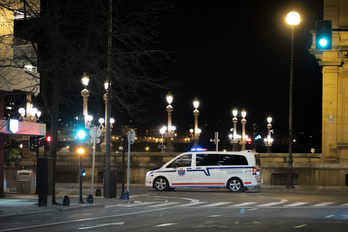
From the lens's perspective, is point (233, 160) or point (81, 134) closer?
point (81, 134)

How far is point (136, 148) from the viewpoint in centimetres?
15025

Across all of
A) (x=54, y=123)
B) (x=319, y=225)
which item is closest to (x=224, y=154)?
(x=54, y=123)

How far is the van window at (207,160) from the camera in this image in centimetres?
3100

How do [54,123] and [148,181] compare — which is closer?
[54,123]

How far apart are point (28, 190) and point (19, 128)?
5.53 meters

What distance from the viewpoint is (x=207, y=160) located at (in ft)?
102

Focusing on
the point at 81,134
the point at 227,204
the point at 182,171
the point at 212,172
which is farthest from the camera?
the point at 182,171

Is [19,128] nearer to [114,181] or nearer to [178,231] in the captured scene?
[114,181]

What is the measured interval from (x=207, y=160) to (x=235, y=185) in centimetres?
180

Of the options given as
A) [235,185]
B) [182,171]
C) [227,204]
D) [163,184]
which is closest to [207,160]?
[182,171]

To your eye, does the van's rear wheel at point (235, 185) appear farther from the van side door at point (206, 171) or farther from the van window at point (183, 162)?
the van window at point (183, 162)

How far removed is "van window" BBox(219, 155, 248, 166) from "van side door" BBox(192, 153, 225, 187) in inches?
10.1

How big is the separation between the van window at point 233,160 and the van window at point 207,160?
0.25 meters

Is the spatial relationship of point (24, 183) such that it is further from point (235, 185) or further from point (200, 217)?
point (200, 217)
